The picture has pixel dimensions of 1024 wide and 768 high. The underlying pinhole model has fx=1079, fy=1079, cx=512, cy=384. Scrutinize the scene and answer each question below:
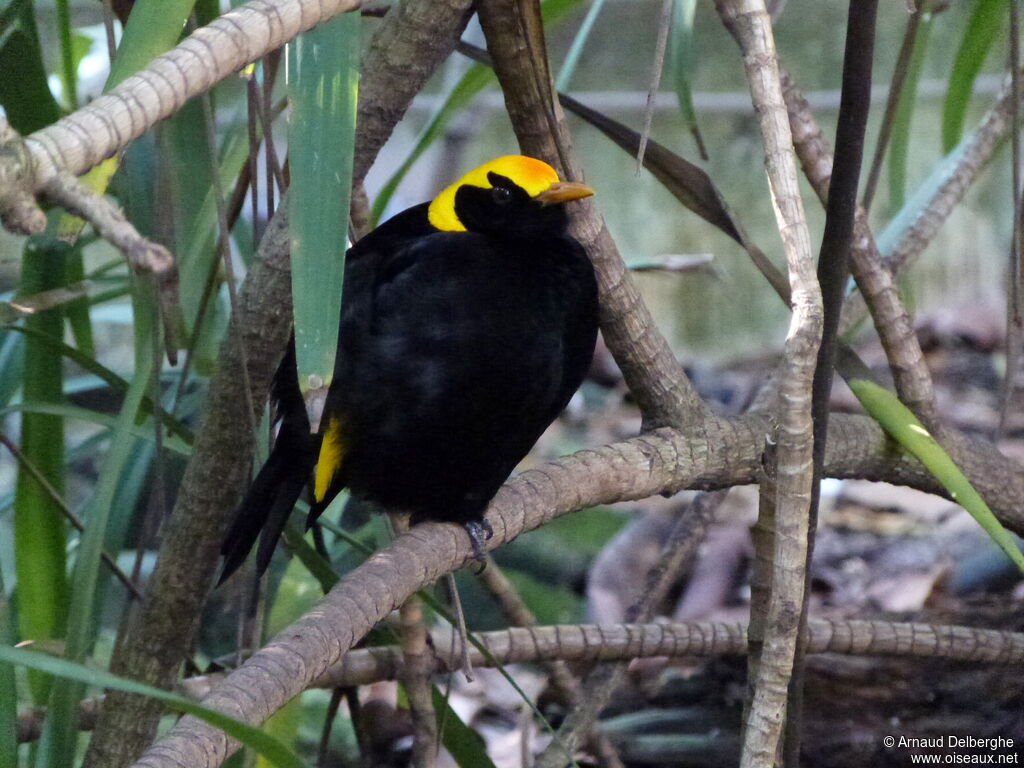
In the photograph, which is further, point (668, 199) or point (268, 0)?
point (668, 199)

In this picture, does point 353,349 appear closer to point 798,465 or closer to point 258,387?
point 258,387

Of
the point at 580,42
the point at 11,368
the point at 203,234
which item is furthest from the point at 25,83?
the point at 580,42

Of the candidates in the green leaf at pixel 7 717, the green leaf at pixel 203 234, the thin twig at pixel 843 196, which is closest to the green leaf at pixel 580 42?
the green leaf at pixel 203 234

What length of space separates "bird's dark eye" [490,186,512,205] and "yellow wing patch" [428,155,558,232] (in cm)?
1

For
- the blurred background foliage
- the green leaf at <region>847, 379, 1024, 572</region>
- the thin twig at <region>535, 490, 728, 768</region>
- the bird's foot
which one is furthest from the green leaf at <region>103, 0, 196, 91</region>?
the thin twig at <region>535, 490, 728, 768</region>

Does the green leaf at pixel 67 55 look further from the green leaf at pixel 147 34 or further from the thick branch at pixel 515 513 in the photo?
the thick branch at pixel 515 513

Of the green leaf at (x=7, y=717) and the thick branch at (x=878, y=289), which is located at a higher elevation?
the thick branch at (x=878, y=289)

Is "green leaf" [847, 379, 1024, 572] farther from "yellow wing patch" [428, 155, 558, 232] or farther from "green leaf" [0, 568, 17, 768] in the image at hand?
"green leaf" [0, 568, 17, 768]

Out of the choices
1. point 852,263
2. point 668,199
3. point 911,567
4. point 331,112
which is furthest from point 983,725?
point 668,199

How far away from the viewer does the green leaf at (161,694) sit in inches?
17.4

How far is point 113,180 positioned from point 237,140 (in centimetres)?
14

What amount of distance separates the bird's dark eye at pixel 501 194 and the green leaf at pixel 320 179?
51 centimetres

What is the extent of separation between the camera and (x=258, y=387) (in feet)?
3.37

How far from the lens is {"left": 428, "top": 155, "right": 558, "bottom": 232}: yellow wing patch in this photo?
3.48ft
